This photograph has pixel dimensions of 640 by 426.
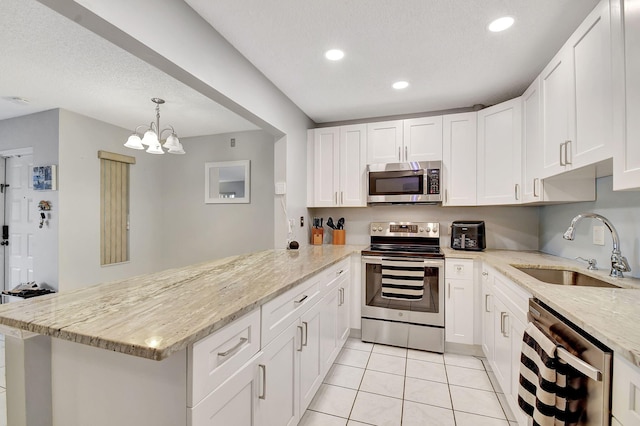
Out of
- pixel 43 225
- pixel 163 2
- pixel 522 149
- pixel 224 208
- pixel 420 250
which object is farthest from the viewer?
pixel 224 208

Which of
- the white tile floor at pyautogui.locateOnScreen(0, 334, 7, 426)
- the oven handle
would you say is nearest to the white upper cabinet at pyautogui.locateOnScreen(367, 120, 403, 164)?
the oven handle

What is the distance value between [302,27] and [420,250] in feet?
7.32

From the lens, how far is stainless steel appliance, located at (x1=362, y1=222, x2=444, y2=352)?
261cm

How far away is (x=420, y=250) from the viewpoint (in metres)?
2.93

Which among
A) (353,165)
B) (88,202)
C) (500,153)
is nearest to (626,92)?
(500,153)

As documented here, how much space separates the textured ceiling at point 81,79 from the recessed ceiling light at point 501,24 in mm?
2461

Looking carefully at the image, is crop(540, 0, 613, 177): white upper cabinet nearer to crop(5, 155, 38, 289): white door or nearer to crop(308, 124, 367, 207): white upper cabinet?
crop(308, 124, 367, 207): white upper cabinet

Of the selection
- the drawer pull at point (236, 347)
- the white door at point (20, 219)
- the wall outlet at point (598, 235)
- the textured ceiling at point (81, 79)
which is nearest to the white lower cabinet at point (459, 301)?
the wall outlet at point (598, 235)

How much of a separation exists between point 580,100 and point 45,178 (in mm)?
4843

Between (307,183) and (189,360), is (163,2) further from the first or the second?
(307,183)

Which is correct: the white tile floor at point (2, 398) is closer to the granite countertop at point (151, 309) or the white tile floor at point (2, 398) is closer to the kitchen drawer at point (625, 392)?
the granite countertop at point (151, 309)

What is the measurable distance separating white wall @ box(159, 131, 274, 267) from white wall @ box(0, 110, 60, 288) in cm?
138

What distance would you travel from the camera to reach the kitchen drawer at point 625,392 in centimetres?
77

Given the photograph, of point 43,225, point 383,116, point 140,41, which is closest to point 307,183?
point 383,116
